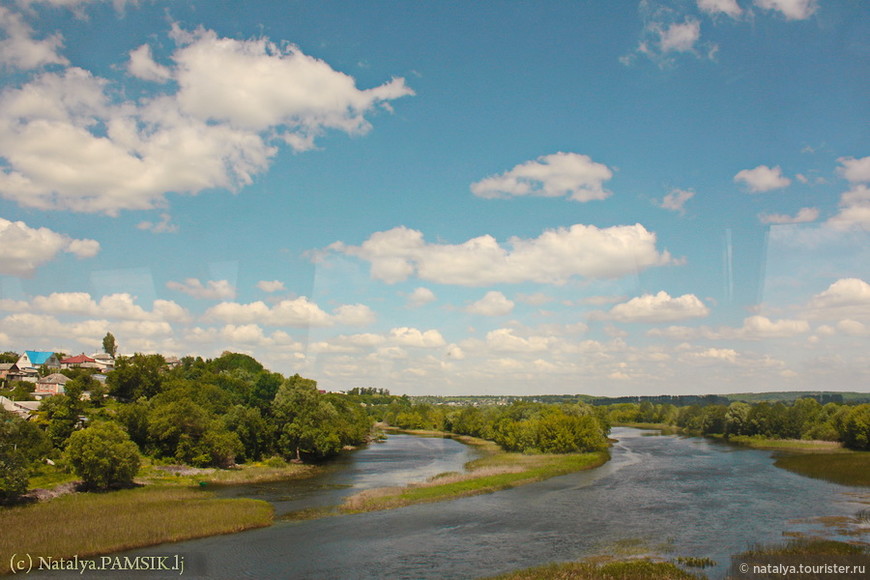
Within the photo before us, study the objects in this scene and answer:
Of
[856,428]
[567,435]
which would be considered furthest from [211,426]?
[856,428]

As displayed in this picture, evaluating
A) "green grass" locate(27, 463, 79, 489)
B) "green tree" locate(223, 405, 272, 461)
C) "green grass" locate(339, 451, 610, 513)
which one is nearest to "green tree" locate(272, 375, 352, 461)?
"green tree" locate(223, 405, 272, 461)

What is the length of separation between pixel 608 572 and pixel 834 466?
54825 mm

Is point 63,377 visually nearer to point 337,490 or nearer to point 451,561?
point 337,490

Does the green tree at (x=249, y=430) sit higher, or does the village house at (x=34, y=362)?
the village house at (x=34, y=362)

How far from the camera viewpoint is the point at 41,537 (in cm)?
3181

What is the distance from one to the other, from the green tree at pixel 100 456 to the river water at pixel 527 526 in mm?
10139

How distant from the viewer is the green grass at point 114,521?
30803 mm

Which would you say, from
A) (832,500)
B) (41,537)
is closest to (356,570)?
(41,537)

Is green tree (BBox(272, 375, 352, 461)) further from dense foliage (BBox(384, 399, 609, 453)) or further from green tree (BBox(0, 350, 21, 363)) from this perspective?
green tree (BBox(0, 350, 21, 363))

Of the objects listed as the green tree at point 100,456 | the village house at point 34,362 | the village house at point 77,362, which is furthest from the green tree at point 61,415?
the village house at point 77,362

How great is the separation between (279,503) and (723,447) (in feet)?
269

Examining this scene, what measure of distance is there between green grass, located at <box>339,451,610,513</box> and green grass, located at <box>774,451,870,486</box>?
74.3 feet

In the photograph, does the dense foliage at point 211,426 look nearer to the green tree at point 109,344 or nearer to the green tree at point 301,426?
the green tree at point 301,426

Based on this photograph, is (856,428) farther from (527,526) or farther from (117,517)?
(117,517)
